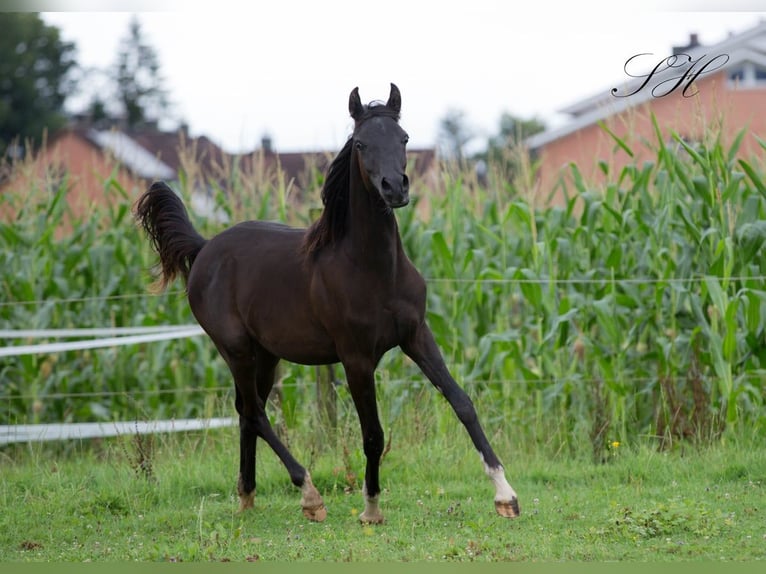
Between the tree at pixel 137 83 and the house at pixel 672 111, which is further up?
the tree at pixel 137 83

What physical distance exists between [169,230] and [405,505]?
248 centimetres

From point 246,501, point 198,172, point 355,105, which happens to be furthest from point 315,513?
point 198,172

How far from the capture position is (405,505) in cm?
657

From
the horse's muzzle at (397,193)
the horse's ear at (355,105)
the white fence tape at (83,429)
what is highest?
the horse's ear at (355,105)

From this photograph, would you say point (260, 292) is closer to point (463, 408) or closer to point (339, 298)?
point (339, 298)

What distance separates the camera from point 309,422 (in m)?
8.62

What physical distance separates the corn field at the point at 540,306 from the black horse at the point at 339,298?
6.80 feet

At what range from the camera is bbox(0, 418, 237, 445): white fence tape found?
29.6ft

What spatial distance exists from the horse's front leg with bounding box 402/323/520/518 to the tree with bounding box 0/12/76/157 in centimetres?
3534

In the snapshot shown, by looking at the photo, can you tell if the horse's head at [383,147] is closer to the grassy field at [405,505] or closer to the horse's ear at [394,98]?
the horse's ear at [394,98]

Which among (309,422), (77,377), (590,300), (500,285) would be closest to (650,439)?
(590,300)

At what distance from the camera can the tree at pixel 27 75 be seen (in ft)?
133

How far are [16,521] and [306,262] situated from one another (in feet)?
8.04

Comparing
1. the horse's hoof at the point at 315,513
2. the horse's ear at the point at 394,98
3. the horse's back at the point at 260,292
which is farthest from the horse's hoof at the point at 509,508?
the horse's ear at the point at 394,98
